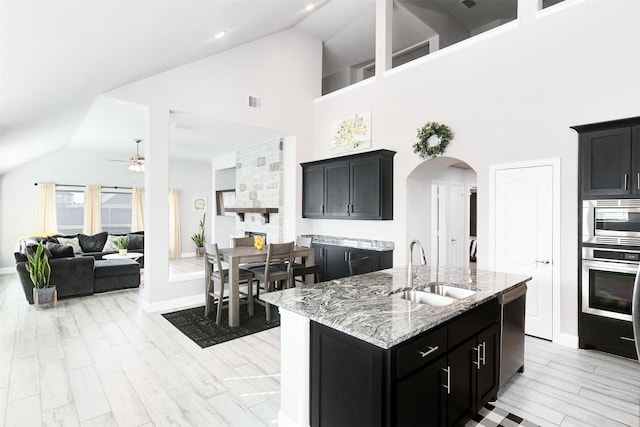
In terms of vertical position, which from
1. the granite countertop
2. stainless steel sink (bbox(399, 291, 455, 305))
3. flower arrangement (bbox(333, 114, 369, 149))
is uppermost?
flower arrangement (bbox(333, 114, 369, 149))

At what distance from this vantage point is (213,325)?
163 inches

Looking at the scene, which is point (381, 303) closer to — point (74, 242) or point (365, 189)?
point (365, 189)

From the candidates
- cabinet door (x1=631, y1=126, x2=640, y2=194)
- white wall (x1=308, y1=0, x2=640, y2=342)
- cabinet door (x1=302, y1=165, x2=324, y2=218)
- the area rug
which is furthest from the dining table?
cabinet door (x1=631, y1=126, x2=640, y2=194)

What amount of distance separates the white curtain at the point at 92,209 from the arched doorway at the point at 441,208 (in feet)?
26.6

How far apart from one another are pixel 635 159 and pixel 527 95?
4.42 ft

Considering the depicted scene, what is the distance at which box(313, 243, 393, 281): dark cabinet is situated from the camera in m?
5.29

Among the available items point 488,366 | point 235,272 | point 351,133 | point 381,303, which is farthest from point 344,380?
point 351,133

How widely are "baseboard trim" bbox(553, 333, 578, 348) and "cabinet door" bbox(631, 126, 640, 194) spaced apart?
1663 millimetres

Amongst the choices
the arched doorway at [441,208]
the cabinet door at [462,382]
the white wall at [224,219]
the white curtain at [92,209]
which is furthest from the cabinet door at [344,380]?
the white curtain at [92,209]

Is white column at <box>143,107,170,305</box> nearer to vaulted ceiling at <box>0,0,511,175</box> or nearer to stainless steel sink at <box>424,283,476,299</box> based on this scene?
vaulted ceiling at <box>0,0,511,175</box>

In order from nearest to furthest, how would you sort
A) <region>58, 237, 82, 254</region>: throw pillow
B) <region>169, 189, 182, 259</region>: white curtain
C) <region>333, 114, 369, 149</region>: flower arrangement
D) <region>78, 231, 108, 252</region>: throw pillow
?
1. <region>333, 114, 369, 149</region>: flower arrangement
2. <region>58, 237, 82, 254</region>: throw pillow
3. <region>78, 231, 108, 252</region>: throw pillow
4. <region>169, 189, 182, 259</region>: white curtain

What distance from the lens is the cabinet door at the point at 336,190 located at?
5.64 metres

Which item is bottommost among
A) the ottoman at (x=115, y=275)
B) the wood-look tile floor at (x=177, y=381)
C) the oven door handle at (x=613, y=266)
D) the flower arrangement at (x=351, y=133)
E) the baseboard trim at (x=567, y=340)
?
the wood-look tile floor at (x=177, y=381)

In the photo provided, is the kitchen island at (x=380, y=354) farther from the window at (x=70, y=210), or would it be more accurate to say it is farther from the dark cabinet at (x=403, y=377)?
the window at (x=70, y=210)
